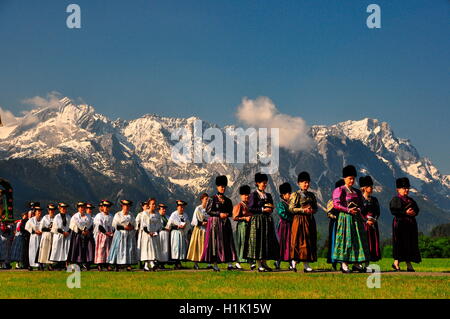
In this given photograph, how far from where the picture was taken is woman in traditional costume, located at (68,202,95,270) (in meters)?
23.8

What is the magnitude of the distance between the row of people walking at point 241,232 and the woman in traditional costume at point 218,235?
0.10 feet

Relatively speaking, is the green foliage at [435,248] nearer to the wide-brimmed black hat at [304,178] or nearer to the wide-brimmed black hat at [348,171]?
the wide-brimmed black hat at [304,178]

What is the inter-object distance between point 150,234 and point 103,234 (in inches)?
75.8

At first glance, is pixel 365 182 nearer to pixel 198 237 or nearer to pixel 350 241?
pixel 350 241

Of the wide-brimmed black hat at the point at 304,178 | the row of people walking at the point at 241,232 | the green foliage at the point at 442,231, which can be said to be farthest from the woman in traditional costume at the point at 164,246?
the green foliage at the point at 442,231

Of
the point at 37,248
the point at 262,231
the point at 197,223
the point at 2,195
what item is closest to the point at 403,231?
the point at 262,231

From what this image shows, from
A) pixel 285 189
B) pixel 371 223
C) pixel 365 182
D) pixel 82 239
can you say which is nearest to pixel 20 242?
pixel 82 239

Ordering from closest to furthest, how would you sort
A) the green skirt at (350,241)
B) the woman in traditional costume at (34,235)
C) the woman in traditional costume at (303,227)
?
the green skirt at (350,241) → the woman in traditional costume at (303,227) → the woman in traditional costume at (34,235)

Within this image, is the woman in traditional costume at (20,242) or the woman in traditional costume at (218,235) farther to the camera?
the woman in traditional costume at (20,242)

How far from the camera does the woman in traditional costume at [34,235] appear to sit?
85.2 feet

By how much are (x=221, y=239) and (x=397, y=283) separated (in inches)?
273

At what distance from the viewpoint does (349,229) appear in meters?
17.6

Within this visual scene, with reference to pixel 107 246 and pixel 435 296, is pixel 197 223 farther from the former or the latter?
pixel 435 296
